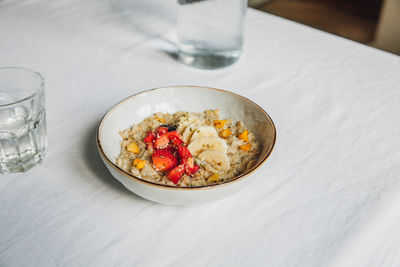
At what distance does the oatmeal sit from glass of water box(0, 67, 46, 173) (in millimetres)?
145

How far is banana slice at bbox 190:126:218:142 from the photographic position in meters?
0.67

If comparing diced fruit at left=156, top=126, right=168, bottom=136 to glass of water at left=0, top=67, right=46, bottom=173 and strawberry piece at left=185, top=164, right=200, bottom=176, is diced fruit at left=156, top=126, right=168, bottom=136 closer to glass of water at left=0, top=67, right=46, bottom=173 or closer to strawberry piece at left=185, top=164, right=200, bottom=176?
strawberry piece at left=185, top=164, right=200, bottom=176

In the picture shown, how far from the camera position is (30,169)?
69cm

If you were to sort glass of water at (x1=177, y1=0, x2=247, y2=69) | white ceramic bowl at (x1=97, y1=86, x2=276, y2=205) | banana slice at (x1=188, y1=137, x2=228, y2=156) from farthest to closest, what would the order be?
glass of water at (x1=177, y1=0, x2=247, y2=69), banana slice at (x1=188, y1=137, x2=228, y2=156), white ceramic bowl at (x1=97, y1=86, x2=276, y2=205)

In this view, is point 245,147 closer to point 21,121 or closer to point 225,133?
point 225,133

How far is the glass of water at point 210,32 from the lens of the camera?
96 centimetres

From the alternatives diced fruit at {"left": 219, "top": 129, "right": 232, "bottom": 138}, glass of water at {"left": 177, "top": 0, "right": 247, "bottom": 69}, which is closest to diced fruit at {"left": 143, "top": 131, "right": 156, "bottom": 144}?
diced fruit at {"left": 219, "top": 129, "right": 232, "bottom": 138}

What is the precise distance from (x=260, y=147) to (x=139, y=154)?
0.66 feet

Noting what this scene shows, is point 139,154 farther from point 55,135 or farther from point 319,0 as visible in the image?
point 319,0

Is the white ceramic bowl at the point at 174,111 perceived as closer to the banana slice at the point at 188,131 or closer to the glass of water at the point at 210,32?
the banana slice at the point at 188,131

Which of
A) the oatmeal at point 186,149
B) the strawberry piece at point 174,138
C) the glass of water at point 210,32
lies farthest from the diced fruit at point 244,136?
the glass of water at point 210,32

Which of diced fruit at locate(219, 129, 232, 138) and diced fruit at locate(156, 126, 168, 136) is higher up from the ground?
diced fruit at locate(156, 126, 168, 136)

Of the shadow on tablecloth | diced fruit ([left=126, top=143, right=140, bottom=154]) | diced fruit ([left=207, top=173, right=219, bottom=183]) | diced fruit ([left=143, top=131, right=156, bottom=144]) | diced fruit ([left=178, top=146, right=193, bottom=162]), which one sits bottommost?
the shadow on tablecloth

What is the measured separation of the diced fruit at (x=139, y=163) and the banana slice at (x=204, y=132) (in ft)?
0.30
